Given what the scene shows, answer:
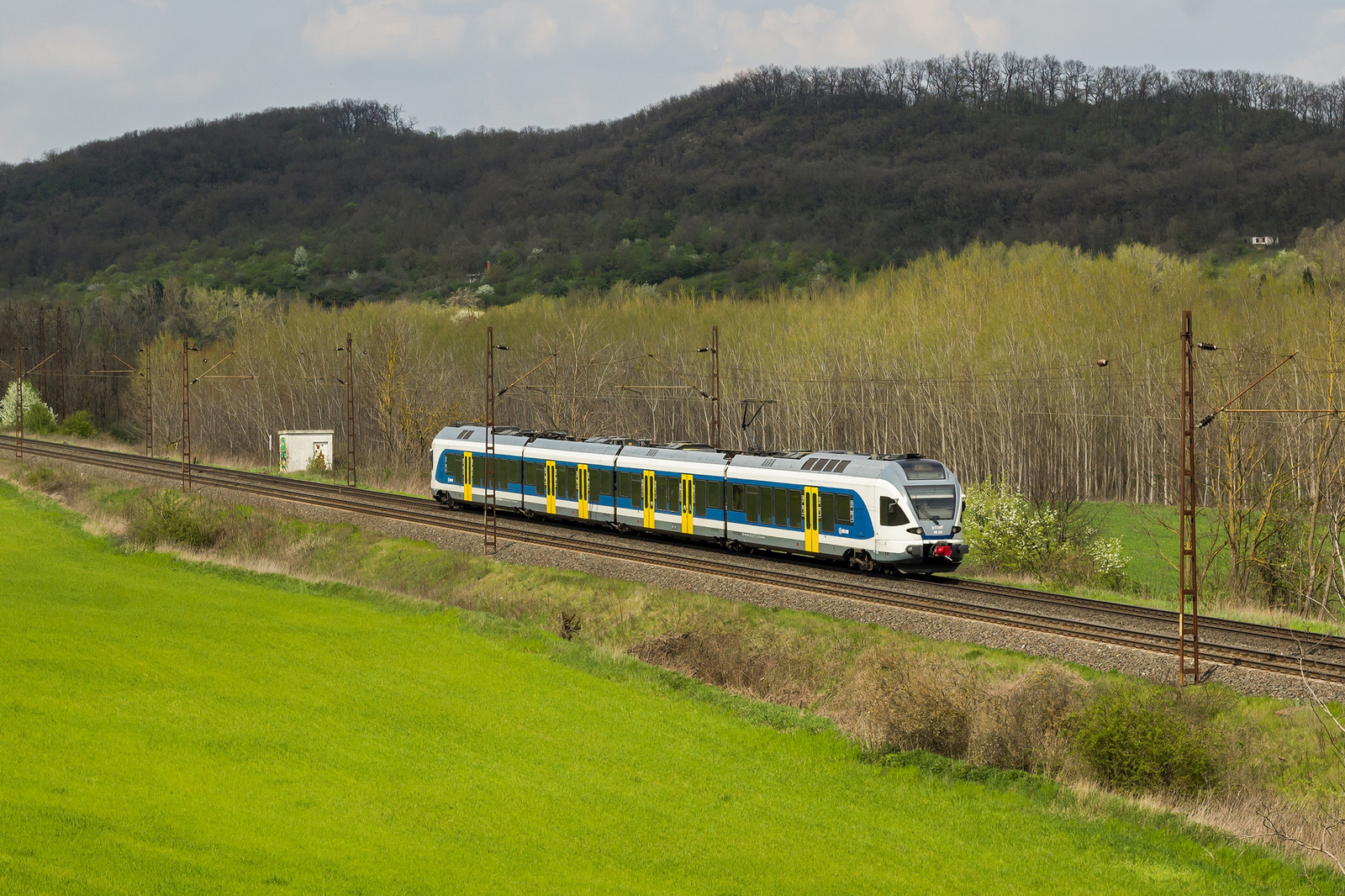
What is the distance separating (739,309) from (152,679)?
6921cm

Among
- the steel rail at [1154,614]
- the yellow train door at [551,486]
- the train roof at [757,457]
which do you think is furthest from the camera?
the yellow train door at [551,486]

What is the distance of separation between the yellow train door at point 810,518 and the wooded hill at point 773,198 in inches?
3299

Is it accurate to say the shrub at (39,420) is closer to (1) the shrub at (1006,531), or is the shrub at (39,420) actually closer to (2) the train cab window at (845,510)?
(2) the train cab window at (845,510)

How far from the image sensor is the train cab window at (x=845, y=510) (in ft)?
103

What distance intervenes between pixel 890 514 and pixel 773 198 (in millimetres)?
128808

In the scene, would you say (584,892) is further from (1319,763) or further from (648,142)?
(648,142)

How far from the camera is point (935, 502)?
3067 centimetres

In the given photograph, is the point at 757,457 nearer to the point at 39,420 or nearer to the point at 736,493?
the point at 736,493

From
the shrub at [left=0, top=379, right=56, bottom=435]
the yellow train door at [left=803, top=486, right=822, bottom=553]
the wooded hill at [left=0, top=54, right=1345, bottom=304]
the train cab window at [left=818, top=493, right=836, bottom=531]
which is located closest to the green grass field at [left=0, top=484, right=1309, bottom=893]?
the train cab window at [left=818, top=493, right=836, bottom=531]

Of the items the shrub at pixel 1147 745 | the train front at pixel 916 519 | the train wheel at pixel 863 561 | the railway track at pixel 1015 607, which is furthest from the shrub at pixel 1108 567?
the shrub at pixel 1147 745

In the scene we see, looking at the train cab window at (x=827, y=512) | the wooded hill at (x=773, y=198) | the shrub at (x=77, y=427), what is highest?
the wooded hill at (x=773, y=198)

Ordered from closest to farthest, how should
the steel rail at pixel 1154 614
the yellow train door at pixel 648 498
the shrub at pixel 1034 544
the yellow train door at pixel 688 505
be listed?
→ the steel rail at pixel 1154 614
the shrub at pixel 1034 544
the yellow train door at pixel 688 505
the yellow train door at pixel 648 498

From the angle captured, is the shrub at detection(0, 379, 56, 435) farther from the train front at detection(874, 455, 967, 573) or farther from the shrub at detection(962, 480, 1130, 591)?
the train front at detection(874, 455, 967, 573)

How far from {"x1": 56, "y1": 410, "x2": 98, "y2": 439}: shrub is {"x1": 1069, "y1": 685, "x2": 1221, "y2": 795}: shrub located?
8425cm
